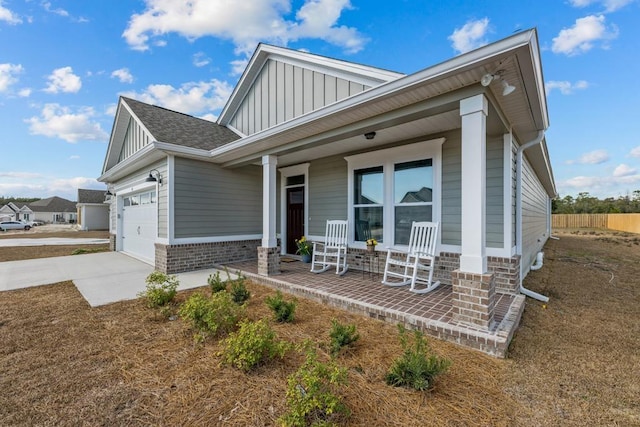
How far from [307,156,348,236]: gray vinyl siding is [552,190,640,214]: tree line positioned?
33.7 m

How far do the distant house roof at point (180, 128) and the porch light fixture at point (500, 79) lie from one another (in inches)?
224

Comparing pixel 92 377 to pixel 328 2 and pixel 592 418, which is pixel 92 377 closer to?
pixel 592 418

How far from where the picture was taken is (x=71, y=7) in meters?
6.34

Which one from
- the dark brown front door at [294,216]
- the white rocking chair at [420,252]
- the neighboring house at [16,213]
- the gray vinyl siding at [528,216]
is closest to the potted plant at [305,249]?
the dark brown front door at [294,216]

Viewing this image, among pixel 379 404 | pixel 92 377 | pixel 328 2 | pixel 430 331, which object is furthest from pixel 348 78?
pixel 92 377

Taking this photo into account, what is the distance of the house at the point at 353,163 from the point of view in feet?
9.71

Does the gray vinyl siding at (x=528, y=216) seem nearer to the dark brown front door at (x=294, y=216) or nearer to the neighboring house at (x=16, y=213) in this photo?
the dark brown front door at (x=294, y=216)

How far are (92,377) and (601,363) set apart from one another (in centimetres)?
445

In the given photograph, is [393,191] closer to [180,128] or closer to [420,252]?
[420,252]

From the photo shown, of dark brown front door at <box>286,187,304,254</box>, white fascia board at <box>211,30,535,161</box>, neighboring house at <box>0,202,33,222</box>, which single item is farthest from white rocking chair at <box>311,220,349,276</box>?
neighboring house at <box>0,202,33,222</box>

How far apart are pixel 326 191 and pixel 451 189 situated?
2895 mm

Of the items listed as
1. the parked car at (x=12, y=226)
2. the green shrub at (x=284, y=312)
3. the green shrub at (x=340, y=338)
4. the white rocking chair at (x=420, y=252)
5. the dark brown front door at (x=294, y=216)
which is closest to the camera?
the green shrub at (x=340, y=338)

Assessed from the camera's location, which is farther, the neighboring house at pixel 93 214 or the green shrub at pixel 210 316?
the neighboring house at pixel 93 214

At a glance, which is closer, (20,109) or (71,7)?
(71,7)
